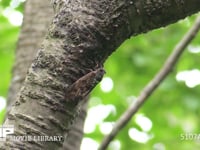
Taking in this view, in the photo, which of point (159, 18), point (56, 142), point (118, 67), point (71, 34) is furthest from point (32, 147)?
point (118, 67)

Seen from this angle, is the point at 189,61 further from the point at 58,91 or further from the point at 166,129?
the point at 58,91

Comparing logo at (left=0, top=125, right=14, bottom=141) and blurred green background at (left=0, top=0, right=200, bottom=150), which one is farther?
blurred green background at (left=0, top=0, right=200, bottom=150)

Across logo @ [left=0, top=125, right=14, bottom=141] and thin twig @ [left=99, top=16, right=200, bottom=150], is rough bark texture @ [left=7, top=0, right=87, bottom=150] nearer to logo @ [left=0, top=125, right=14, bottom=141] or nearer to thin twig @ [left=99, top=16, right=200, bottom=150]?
thin twig @ [left=99, top=16, right=200, bottom=150]

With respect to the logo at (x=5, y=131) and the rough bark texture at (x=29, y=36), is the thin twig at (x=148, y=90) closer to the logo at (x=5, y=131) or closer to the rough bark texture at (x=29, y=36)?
the rough bark texture at (x=29, y=36)

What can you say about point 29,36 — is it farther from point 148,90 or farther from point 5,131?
point 5,131

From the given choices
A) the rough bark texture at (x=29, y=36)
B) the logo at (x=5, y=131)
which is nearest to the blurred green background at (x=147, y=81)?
the rough bark texture at (x=29, y=36)

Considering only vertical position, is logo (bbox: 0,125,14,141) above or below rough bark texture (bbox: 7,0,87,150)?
below

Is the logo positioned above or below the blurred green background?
below

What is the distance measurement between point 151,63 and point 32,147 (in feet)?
6.14

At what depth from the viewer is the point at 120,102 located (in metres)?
2.90

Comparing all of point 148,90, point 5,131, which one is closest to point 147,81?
point 148,90

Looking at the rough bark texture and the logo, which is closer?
the logo

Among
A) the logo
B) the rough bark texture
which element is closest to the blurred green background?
the rough bark texture

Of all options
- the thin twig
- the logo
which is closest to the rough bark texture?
the thin twig
